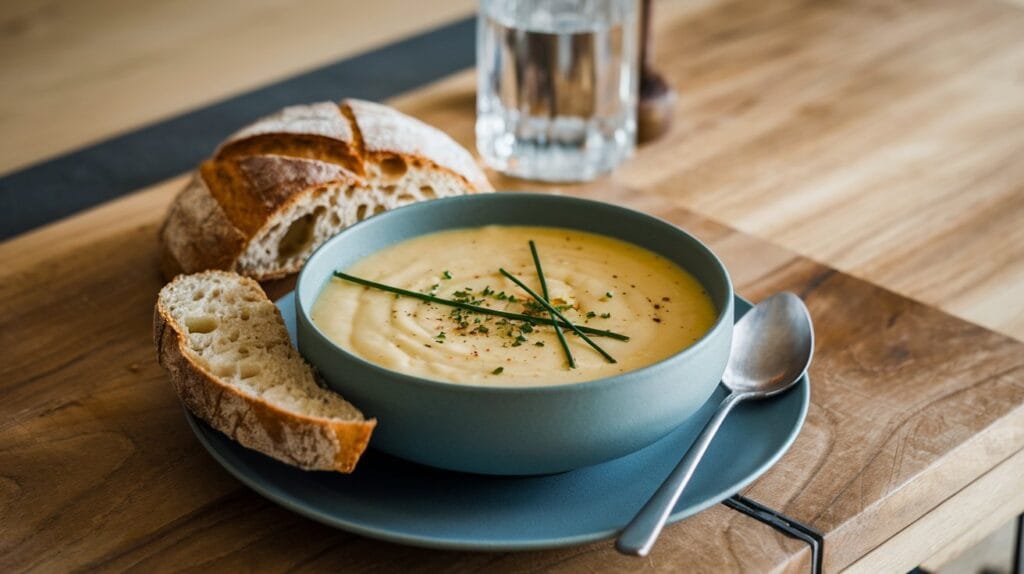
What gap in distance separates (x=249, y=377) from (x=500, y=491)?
0.84 ft

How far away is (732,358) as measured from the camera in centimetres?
121

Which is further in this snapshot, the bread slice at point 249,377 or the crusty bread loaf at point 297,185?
the crusty bread loaf at point 297,185

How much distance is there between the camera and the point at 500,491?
3.41 ft

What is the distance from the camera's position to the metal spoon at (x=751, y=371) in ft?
3.13

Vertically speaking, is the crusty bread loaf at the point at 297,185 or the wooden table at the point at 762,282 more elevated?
the crusty bread loaf at the point at 297,185

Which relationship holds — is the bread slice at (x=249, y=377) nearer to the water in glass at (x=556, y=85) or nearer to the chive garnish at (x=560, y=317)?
the chive garnish at (x=560, y=317)

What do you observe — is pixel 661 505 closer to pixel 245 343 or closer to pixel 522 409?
pixel 522 409

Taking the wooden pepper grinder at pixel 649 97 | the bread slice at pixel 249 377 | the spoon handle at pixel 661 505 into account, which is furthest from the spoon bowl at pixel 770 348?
the wooden pepper grinder at pixel 649 97

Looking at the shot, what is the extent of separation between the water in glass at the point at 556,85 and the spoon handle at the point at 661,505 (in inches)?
32.0

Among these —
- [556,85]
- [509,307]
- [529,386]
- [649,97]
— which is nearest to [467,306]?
[509,307]

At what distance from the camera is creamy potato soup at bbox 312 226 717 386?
1059mm

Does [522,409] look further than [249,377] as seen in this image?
No

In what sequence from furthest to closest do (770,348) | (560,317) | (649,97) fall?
(649,97), (770,348), (560,317)

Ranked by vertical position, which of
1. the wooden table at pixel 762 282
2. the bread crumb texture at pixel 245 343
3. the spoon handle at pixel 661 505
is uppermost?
the bread crumb texture at pixel 245 343
